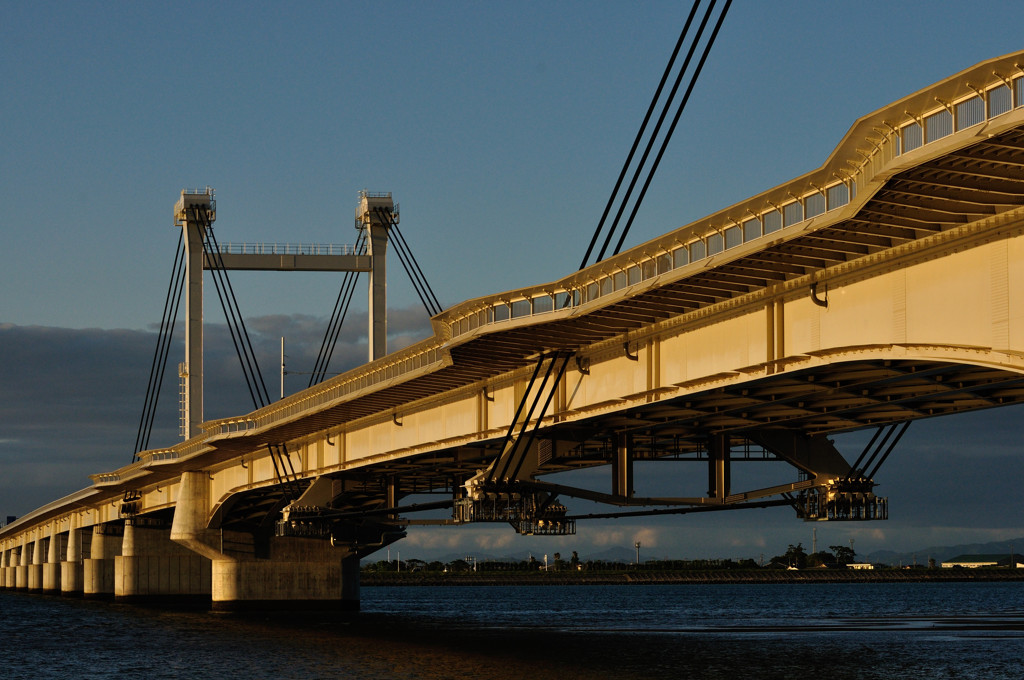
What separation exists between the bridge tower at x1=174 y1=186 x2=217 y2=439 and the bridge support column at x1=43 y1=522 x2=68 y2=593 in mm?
61145

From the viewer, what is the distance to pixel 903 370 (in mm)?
37062

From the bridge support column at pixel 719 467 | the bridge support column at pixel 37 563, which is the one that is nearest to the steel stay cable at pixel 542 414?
the bridge support column at pixel 719 467

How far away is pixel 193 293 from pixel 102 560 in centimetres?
4442

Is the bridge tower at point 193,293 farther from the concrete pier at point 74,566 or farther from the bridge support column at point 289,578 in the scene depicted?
the concrete pier at point 74,566

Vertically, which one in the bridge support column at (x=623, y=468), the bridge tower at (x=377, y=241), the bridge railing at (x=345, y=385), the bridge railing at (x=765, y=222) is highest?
the bridge tower at (x=377, y=241)

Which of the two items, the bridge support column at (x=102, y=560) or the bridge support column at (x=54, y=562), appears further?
the bridge support column at (x=54, y=562)

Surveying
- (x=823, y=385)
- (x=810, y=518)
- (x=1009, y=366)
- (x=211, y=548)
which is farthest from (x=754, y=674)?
(x=211, y=548)

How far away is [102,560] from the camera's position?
5349 inches

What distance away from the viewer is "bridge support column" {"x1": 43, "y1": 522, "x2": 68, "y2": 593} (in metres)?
157

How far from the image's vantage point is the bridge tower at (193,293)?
333ft

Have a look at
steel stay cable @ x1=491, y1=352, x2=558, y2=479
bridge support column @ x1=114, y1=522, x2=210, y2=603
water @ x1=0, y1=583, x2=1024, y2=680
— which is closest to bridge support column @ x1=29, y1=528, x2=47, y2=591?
bridge support column @ x1=114, y1=522, x2=210, y2=603

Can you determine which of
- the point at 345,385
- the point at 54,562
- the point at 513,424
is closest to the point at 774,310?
the point at 513,424

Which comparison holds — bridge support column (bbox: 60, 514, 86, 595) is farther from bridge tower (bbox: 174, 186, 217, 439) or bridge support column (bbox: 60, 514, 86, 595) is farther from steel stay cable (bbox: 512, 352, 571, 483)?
Answer: steel stay cable (bbox: 512, 352, 571, 483)

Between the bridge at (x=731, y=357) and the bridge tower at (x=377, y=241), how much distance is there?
14492mm
